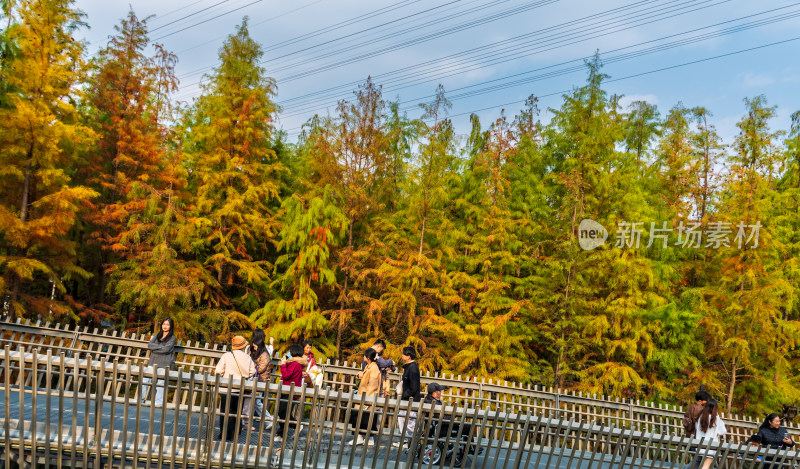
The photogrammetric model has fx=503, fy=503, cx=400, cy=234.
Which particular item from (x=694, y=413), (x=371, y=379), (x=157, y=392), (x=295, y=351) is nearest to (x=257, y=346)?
(x=295, y=351)

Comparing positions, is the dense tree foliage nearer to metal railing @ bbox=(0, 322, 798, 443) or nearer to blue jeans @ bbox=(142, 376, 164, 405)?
metal railing @ bbox=(0, 322, 798, 443)

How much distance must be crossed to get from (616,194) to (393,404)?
40.8 feet

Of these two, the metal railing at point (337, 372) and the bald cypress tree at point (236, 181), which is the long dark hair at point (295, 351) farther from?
the bald cypress tree at point (236, 181)

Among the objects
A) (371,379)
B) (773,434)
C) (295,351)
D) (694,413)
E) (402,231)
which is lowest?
(773,434)

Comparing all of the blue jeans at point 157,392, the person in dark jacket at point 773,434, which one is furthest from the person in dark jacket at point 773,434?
the blue jeans at point 157,392

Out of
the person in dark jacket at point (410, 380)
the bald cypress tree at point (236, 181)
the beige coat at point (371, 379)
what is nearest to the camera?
the person in dark jacket at point (410, 380)

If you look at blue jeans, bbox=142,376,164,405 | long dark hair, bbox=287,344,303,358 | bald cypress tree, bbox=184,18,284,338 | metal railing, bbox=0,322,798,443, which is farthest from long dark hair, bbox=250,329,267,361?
bald cypress tree, bbox=184,18,284,338

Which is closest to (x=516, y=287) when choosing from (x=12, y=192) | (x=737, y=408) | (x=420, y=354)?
(x=420, y=354)

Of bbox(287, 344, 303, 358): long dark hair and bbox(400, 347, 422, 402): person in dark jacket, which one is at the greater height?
bbox(287, 344, 303, 358): long dark hair

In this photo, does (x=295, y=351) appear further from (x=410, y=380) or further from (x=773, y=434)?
(x=773, y=434)

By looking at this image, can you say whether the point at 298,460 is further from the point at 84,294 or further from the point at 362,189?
the point at 84,294

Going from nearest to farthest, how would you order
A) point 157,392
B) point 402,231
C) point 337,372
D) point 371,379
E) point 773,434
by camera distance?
point 371,379, point 773,434, point 157,392, point 337,372, point 402,231

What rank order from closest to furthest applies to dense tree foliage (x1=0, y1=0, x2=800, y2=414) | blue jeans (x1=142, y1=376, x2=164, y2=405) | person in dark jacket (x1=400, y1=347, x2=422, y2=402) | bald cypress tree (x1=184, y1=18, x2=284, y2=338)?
blue jeans (x1=142, y1=376, x2=164, y2=405), person in dark jacket (x1=400, y1=347, x2=422, y2=402), dense tree foliage (x1=0, y1=0, x2=800, y2=414), bald cypress tree (x1=184, y1=18, x2=284, y2=338)

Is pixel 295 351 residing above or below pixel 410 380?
above
